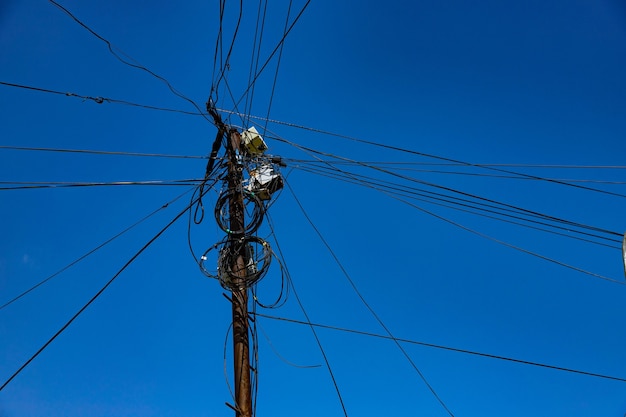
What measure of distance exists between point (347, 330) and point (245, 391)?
8.67 feet

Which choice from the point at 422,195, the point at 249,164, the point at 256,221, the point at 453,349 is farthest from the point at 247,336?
the point at 422,195

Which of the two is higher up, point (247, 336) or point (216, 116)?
point (216, 116)

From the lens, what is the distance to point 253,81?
26.0 feet

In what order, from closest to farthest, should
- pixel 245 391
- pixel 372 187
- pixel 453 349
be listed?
pixel 245 391 → pixel 453 349 → pixel 372 187

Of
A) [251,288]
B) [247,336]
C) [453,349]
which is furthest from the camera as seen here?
[453,349]

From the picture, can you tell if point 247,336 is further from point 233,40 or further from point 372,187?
point 233,40

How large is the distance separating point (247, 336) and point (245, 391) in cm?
69

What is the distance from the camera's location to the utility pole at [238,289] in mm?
4852

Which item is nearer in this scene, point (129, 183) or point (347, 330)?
point (129, 183)

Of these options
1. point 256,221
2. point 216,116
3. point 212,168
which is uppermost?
point 216,116

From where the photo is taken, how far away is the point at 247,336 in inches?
211

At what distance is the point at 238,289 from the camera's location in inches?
225

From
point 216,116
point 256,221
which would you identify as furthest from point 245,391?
point 216,116

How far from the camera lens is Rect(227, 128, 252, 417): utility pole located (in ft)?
15.9
